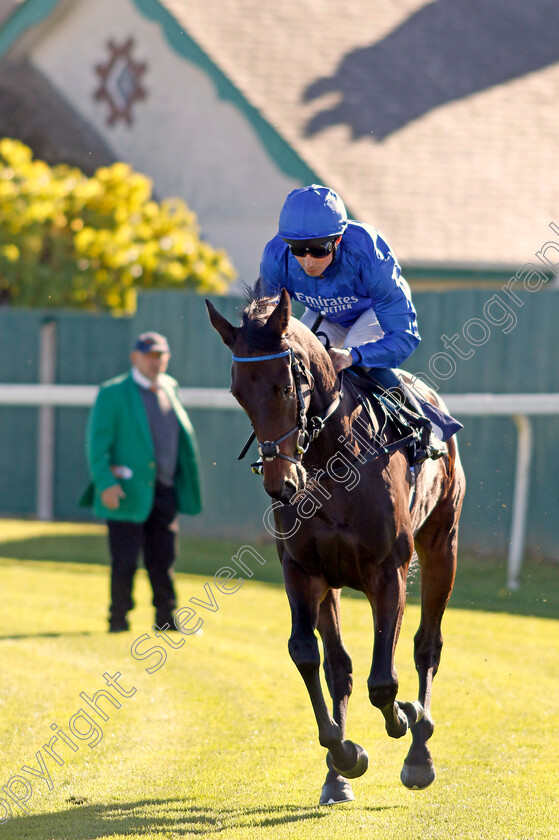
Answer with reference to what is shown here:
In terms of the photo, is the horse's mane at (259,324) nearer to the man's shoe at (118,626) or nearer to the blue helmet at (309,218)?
the blue helmet at (309,218)

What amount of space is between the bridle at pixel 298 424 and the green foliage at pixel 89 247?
→ 10453 mm

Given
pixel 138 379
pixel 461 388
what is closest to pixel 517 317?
pixel 461 388

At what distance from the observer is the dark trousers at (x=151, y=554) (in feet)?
27.9

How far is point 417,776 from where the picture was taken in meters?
5.18

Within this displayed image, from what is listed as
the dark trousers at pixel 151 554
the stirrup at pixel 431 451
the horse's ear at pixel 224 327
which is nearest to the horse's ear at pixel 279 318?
the horse's ear at pixel 224 327

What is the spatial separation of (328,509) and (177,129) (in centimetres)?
1285

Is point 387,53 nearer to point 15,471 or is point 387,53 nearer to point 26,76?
point 26,76

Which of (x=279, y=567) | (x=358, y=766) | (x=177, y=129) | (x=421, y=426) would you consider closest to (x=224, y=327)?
(x=421, y=426)

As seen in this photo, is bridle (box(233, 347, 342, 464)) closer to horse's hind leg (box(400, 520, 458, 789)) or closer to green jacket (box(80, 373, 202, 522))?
horse's hind leg (box(400, 520, 458, 789))

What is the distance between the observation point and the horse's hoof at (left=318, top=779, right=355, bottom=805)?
503cm

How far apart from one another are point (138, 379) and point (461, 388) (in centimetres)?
367

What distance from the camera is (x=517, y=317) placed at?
10.9 m

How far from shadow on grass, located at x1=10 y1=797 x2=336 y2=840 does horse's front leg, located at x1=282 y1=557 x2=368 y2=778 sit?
26cm

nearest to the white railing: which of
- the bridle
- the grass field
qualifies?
the grass field
